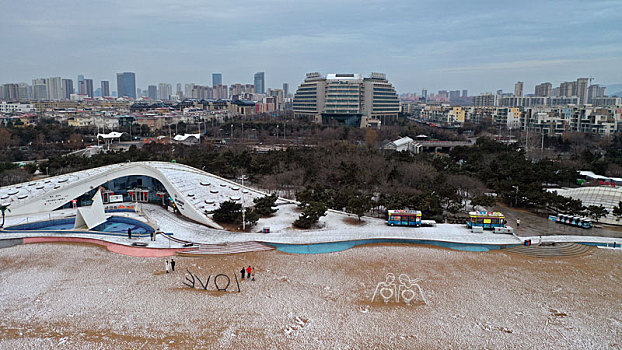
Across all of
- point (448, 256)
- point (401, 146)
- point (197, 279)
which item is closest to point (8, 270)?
point (197, 279)

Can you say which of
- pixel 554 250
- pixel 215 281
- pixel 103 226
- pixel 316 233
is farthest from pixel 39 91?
pixel 554 250

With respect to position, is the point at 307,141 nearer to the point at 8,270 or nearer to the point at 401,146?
the point at 401,146

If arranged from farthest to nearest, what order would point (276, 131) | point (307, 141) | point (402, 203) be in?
point (276, 131), point (307, 141), point (402, 203)

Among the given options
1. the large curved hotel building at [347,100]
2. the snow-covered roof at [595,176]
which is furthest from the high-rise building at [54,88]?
the snow-covered roof at [595,176]

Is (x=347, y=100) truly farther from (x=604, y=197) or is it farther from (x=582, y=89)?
(x=582, y=89)

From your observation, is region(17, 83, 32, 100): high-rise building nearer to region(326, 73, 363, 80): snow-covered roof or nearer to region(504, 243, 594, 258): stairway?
region(326, 73, 363, 80): snow-covered roof

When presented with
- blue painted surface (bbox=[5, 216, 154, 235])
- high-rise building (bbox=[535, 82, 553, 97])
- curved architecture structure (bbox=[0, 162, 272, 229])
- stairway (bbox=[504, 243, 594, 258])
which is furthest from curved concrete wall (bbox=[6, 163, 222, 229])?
high-rise building (bbox=[535, 82, 553, 97])
